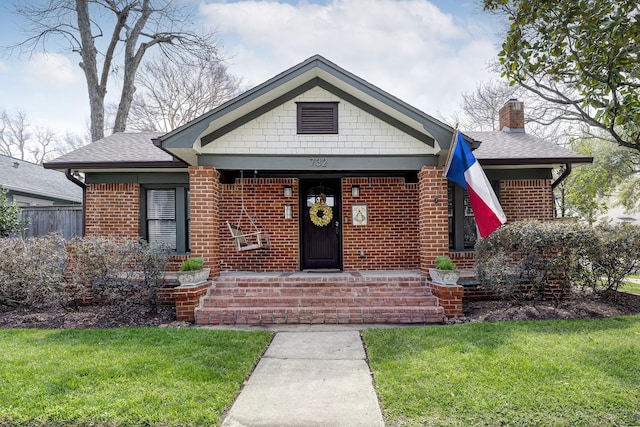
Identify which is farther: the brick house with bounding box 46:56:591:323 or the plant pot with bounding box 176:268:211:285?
the brick house with bounding box 46:56:591:323

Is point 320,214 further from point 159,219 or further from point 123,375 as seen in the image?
point 123,375

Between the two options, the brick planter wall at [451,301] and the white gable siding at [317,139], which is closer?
the brick planter wall at [451,301]

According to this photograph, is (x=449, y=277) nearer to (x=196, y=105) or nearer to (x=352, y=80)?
(x=352, y=80)

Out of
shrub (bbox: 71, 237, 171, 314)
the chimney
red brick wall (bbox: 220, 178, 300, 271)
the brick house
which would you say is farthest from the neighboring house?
the chimney

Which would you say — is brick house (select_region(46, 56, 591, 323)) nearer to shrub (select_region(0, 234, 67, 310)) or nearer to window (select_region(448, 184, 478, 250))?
window (select_region(448, 184, 478, 250))

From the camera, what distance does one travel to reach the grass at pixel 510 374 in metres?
3.18

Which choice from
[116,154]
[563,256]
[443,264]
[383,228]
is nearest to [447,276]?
[443,264]

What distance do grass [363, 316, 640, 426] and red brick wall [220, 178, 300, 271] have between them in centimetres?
367

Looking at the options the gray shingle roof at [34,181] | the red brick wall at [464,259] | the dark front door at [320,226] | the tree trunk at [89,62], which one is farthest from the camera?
the tree trunk at [89,62]

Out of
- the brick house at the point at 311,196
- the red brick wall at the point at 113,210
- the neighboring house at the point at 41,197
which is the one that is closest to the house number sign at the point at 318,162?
the brick house at the point at 311,196

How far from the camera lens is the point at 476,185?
648 cm

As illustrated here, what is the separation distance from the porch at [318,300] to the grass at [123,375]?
0.96 m

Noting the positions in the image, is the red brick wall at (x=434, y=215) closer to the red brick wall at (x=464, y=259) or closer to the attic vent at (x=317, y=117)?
the red brick wall at (x=464, y=259)

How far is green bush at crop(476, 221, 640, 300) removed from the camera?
6387 mm
